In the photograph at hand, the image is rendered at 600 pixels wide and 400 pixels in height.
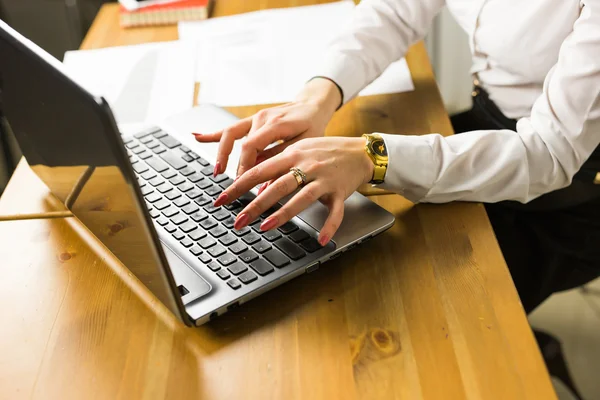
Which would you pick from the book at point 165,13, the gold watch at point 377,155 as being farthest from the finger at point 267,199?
the book at point 165,13

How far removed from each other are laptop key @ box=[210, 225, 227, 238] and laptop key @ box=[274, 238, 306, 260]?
0.06m

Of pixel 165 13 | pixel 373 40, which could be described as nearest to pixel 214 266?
pixel 373 40

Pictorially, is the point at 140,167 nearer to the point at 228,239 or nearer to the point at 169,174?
the point at 169,174

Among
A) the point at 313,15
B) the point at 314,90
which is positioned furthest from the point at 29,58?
the point at 313,15

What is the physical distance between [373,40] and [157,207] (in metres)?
0.48

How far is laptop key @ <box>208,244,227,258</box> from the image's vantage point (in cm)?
70

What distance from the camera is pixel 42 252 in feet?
2.56

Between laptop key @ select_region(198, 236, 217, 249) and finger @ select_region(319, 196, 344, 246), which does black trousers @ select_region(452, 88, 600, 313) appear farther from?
laptop key @ select_region(198, 236, 217, 249)

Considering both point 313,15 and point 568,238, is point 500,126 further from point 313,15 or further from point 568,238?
point 313,15

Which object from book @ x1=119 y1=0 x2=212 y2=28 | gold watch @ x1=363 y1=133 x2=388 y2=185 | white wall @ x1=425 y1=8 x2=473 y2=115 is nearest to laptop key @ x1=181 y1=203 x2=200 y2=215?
gold watch @ x1=363 y1=133 x2=388 y2=185

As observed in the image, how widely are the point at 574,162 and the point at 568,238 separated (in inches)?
10.1

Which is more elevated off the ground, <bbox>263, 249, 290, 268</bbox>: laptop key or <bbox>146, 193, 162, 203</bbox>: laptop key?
<bbox>263, 249, 290, 268</bbox>: laptop key

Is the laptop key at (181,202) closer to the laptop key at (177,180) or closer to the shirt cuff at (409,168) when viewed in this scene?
the laptop key at (177,180)

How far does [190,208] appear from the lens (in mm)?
777
